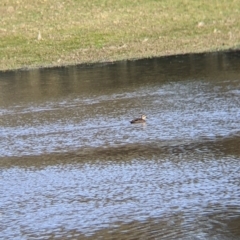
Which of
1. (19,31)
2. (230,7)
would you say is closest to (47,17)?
(19,31)

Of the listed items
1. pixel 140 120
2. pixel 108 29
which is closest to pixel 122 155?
pixel 140 120

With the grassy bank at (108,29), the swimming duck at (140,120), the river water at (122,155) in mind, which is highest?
the grassy bank at (108,29)

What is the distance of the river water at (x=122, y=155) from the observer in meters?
11.2

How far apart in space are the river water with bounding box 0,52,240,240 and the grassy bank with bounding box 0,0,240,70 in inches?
153

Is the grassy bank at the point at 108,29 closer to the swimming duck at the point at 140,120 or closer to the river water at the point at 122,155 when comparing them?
the river water at the point at 122,155

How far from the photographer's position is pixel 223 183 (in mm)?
12703

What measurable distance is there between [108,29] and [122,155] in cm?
1812

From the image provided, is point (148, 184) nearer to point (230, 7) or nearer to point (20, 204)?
point (20, 204)

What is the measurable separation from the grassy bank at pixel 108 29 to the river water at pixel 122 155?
388 centimetres

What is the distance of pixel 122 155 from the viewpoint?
598 inches

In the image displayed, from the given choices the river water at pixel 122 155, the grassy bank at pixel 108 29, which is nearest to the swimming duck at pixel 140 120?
the river water at pixel 122 155

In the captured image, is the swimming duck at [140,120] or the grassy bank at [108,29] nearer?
the swimming duck at [140,120]

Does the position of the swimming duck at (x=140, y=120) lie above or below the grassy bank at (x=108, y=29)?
below

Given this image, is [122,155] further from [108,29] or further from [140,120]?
[108,29]
